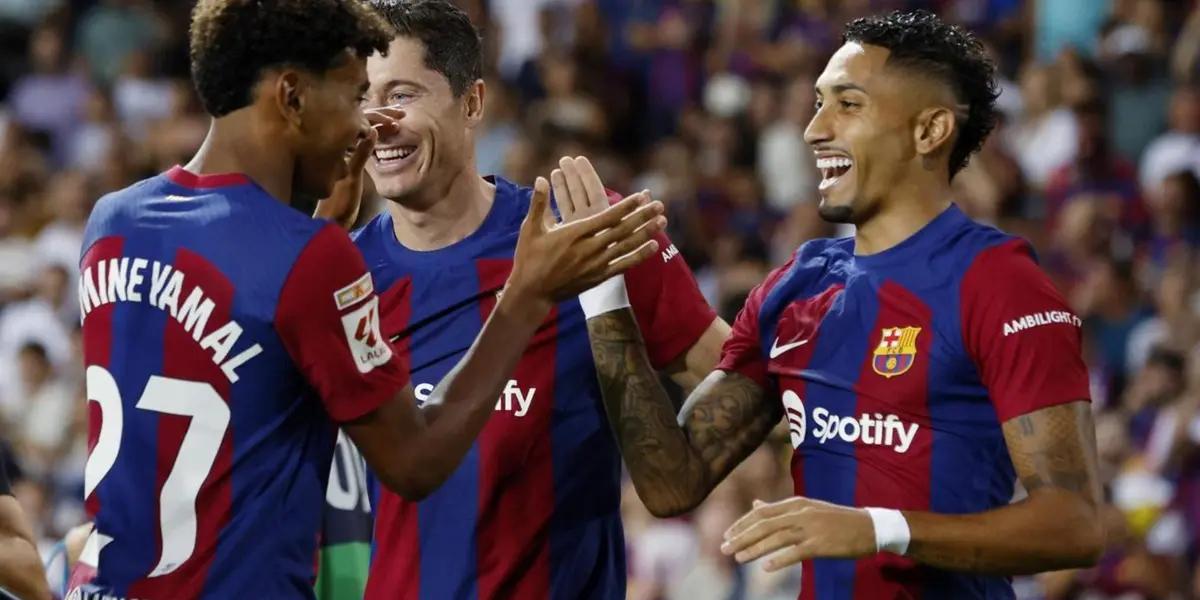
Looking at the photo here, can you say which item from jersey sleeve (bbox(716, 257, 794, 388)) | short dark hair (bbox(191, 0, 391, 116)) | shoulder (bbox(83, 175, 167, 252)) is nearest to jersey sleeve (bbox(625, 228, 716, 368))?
jersey sleeve (bbox(716, 257, 794, 388))

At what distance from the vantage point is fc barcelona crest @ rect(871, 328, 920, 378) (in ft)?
14.4

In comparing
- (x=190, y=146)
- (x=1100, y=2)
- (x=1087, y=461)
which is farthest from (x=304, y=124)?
(x=190, y=146)

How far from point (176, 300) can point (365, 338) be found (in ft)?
1.25

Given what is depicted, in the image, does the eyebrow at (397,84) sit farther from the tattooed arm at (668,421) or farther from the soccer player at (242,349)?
the soccer player at (242,349)

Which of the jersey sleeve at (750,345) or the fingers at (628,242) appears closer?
the fingers at (628,242)

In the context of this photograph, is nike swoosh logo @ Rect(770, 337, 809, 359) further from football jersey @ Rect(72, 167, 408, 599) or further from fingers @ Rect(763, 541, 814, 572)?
football jersey @ Rect(72, 167, 408, 599)

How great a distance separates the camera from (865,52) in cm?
473

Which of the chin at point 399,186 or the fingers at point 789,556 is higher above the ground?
the chin at point 399,186

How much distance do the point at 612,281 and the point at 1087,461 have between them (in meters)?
1.24

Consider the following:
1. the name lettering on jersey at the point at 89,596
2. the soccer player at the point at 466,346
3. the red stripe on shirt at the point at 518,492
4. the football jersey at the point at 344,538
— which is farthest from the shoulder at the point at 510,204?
the name lettering on jersey at the point at 89,596

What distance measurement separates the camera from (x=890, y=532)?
4078 mm

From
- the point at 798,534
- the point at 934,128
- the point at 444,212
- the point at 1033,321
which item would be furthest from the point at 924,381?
the point at 444,212

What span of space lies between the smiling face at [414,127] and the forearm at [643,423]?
67cm

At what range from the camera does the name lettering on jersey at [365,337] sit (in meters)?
3.87
